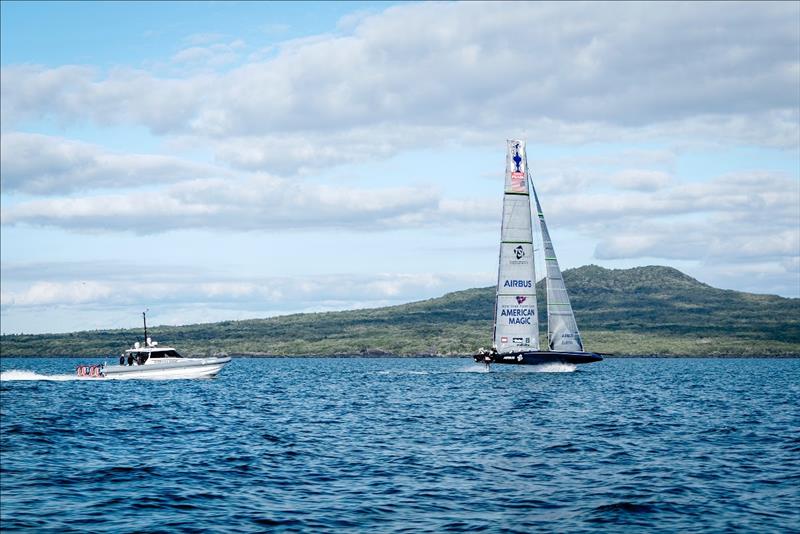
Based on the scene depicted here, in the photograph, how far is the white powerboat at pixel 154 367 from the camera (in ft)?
292

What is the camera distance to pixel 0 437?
37.3 metres

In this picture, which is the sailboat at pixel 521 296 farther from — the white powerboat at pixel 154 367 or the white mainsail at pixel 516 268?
the white powerboat at pixel 154 367

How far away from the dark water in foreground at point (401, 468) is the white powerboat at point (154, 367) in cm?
3191

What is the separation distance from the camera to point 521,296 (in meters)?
92.4

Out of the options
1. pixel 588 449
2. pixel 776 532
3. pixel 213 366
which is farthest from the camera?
pixel 213 366

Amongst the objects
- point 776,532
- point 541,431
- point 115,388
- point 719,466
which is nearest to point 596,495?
point 776,532

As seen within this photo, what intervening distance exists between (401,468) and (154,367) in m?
64.0

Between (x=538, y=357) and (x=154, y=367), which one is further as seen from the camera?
(x=538, y=357)

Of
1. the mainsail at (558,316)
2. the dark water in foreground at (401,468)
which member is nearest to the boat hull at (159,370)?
the dark water in foreground at (401,468)

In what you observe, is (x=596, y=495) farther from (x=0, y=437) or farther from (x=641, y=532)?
(x=0, y=437)

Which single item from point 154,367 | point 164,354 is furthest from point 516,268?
point 154,367

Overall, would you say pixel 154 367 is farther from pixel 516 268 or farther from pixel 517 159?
pixel 517 159

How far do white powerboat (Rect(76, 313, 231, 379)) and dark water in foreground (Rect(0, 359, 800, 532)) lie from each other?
3191cm

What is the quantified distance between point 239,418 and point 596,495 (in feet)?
92.5
